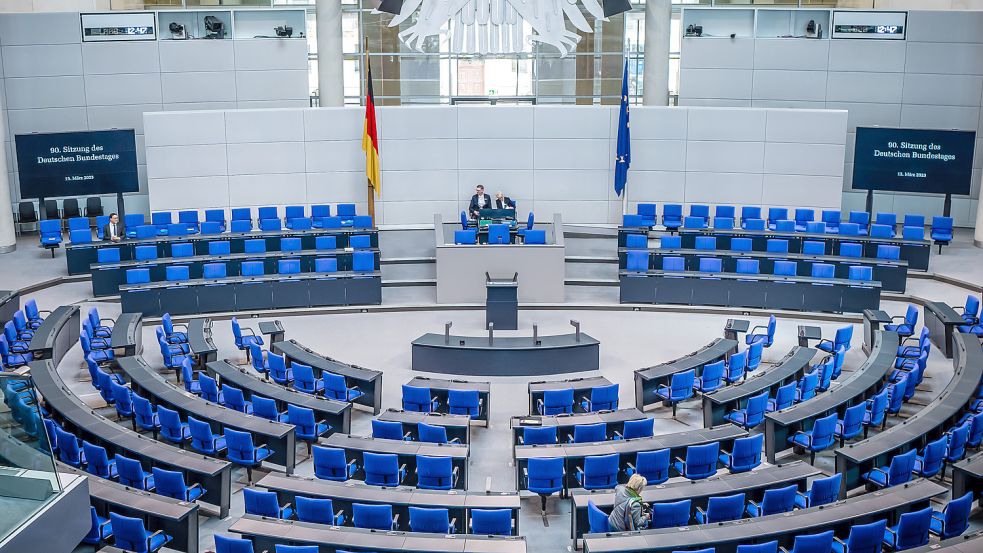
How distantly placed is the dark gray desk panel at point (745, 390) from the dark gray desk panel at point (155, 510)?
22.8 feet

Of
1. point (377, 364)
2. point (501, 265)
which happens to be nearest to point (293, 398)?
point (377, 364)

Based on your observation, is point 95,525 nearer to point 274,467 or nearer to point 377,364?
point 274,467

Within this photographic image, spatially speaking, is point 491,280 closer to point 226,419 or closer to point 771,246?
point 771,246

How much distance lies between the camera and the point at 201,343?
1602cm

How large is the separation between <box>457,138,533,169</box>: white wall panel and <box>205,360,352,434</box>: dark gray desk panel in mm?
11307

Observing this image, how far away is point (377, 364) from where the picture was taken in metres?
16.8

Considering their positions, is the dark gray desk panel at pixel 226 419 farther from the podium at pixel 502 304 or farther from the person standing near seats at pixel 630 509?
the podium at pixel 502 304

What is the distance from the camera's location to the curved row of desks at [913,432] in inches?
451

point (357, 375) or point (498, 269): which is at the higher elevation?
point (498, 269)

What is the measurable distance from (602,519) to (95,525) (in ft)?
16.6

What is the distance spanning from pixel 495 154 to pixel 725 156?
562cm

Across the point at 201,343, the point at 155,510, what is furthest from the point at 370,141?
the point at 155,510

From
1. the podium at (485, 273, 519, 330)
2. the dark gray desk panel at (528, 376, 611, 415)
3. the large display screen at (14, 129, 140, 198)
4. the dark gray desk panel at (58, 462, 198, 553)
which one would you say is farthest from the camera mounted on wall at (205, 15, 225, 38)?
the dark gray desk panel at (58, 462, 198, 553)

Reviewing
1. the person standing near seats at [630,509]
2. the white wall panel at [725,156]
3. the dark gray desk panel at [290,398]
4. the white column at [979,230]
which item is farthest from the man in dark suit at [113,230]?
the white column at [979,230]
